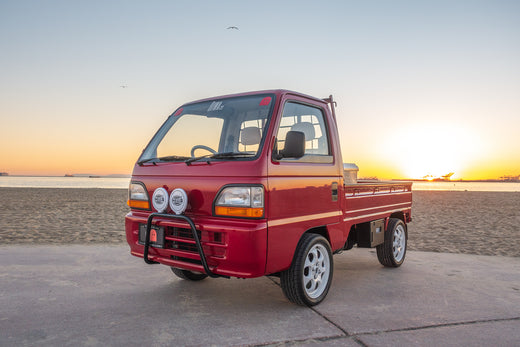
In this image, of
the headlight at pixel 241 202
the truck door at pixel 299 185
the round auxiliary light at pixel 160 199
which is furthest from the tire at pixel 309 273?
the round auxiliary light at pixel 160 199

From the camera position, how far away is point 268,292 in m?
4.74

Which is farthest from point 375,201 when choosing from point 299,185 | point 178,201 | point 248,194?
point 178,201

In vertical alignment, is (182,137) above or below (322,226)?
above

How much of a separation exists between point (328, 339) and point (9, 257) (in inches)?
204

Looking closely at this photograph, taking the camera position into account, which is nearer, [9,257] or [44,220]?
[9,257]

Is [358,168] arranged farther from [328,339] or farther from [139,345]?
[139,345]

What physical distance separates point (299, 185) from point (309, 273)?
3.07 ft

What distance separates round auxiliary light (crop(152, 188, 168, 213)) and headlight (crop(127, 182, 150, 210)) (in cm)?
25

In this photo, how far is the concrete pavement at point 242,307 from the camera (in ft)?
11.1

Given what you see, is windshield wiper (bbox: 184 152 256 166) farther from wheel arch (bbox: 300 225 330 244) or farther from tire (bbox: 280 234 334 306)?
wheel arch (bbox: 300 225 330 244)

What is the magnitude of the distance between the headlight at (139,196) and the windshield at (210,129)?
0.29 metres

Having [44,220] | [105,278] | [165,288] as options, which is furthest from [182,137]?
[44,220]

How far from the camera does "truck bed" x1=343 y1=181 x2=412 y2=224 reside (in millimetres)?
4973

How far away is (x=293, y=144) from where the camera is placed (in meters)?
3.69
